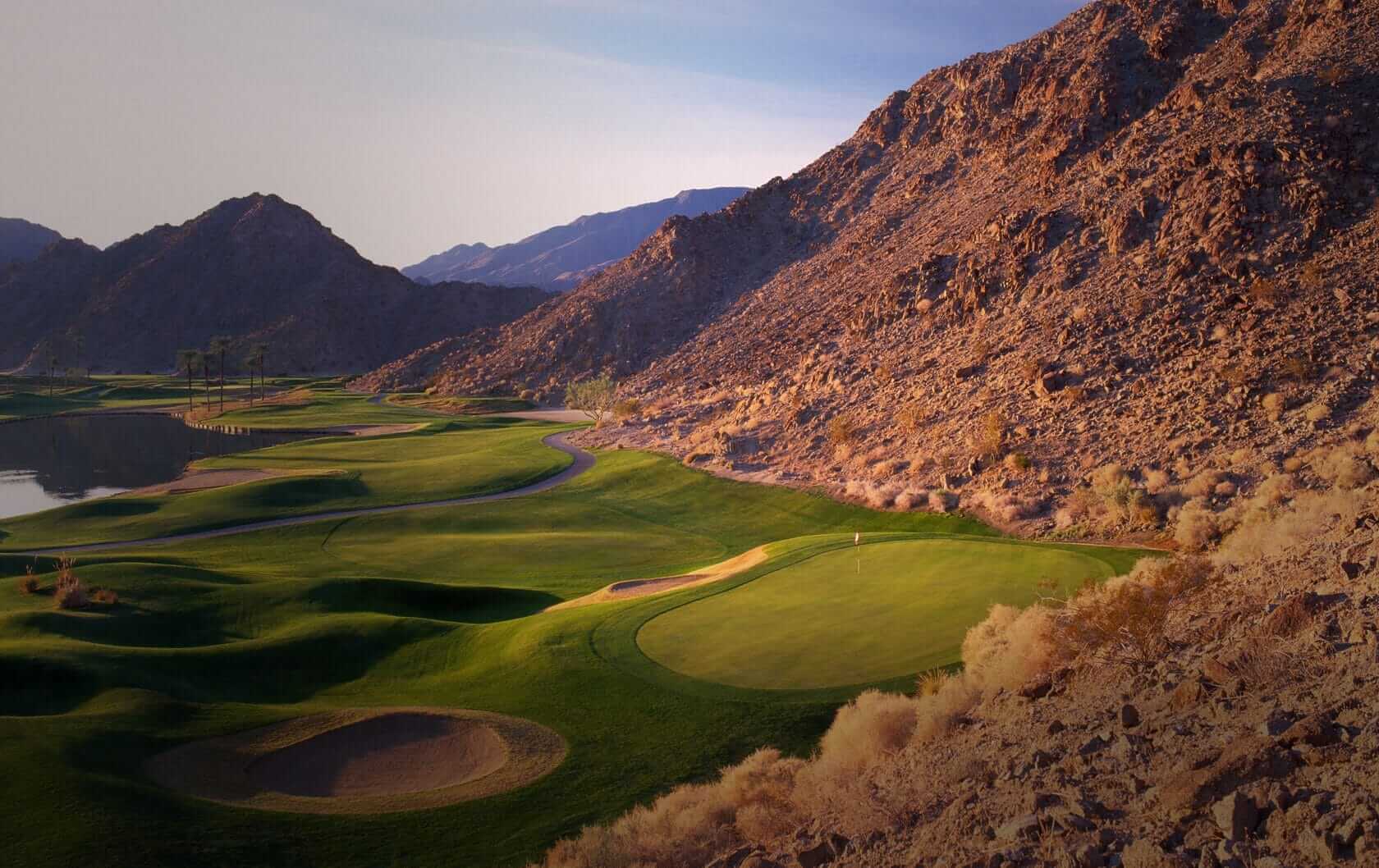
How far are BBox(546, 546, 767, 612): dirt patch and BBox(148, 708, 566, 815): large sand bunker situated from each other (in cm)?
752

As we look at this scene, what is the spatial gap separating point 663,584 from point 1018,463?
50.5 ft

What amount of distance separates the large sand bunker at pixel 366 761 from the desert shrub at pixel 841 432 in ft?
94.7

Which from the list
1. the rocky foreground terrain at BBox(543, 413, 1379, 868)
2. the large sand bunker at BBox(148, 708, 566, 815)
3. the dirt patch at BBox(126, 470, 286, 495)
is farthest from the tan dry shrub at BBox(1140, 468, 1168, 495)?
the dirt patch at BBox(126, 470, 286, 495)

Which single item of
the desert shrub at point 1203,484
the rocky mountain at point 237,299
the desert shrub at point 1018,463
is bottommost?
the desert shrub at point 1203,484

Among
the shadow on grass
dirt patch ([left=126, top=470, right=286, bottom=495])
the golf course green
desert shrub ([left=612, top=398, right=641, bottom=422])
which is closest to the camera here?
the golf course green

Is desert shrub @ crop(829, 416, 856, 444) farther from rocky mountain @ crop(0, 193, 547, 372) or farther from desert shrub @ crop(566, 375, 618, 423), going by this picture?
rocky mountain @ crop(0, 193, 547, 372)

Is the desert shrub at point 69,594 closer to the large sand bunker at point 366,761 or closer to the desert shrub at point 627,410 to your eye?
the large sand bunker at point 366,761

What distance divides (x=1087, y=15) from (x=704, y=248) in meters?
37.6

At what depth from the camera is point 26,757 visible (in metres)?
10.9

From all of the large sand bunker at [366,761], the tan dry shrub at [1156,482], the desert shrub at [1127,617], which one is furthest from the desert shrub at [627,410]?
the desert shrub at [1127,617]

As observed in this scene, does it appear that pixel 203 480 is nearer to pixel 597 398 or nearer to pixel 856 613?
pixel 597 398

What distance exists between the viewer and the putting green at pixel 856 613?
14281 mm

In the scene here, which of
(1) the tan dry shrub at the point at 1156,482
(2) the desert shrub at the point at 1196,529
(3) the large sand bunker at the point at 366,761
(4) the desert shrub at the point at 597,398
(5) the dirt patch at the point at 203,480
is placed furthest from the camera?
(4) the desert shrub at the point at 597,398

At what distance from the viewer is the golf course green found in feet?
33.4
